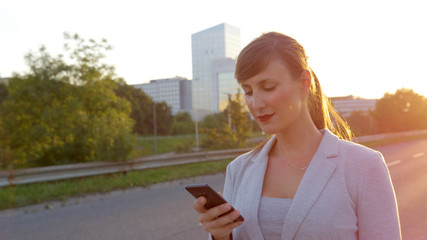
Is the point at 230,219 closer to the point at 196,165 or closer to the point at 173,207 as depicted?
the point at 173,207

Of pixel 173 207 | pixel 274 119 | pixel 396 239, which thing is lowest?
pixel 173 207

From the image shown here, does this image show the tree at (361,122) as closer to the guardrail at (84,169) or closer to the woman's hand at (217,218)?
the guardrail at (84,169)

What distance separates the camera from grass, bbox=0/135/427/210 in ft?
24.6

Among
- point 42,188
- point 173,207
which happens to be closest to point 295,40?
point 173,207

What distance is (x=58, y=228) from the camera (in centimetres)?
579

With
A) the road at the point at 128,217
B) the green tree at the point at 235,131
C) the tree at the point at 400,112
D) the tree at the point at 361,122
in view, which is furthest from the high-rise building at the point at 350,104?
the road at the point at 128,217

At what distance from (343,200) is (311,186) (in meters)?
0.16

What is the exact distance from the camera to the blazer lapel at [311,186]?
1.70m

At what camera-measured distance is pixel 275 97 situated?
1821 millimetres

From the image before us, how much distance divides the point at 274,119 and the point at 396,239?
750 millimetres

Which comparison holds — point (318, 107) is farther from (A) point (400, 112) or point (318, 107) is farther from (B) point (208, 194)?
(A) point (400, 112)

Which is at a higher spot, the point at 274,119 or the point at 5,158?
the point at 274,119

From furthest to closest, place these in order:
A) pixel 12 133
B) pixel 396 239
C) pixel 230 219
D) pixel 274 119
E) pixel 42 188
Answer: pixel 12 133 → pixel 42 188 → pixel 274 119 → pixel 230 219 → pixel 396 239

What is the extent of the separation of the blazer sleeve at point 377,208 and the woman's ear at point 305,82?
0.50 m
